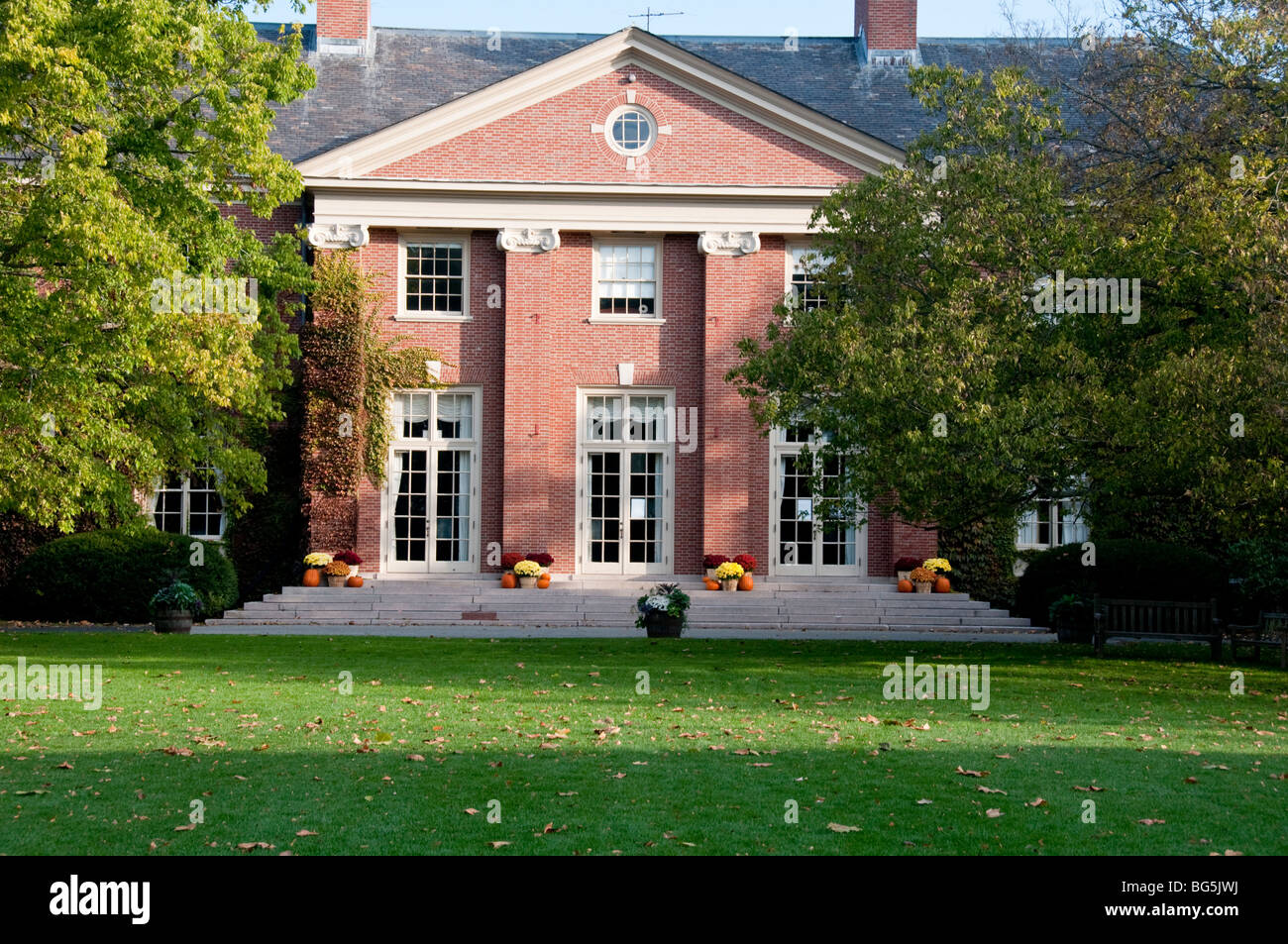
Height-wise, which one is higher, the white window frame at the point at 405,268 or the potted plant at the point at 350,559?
the white window frame at the point at 405,268

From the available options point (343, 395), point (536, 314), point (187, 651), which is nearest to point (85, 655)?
point (187, 651)

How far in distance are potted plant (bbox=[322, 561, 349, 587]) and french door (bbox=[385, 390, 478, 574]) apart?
5.49 ft

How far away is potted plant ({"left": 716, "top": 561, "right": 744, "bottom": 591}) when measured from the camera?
2603 cm

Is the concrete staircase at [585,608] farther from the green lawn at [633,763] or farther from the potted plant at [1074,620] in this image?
the green lawn at [633,763]

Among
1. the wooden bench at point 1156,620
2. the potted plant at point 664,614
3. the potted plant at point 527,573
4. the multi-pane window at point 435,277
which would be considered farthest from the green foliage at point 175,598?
the wooden bench at point 1156,620

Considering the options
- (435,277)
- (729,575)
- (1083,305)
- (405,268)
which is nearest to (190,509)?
(405,268)

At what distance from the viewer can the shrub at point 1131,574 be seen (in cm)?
2319

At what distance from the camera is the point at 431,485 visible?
27.6 meters

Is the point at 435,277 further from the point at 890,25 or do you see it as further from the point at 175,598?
the point at 890,25

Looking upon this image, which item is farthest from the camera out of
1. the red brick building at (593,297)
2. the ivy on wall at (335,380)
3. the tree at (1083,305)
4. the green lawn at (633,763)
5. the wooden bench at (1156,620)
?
the red brick building at (593,297)

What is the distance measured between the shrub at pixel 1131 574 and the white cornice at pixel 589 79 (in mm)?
8845

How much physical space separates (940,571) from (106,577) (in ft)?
52.3

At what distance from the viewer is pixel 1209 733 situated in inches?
450
